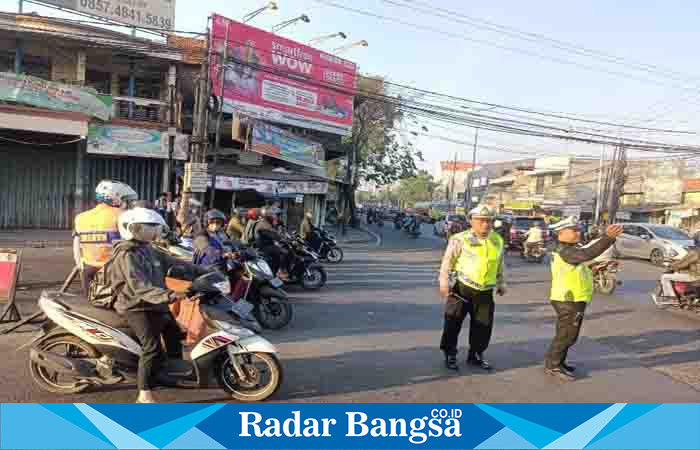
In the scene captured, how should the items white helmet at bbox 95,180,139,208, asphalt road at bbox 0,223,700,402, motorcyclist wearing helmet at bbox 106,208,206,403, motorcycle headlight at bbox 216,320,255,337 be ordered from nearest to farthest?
motorcyclist wearing helmet at bbox 106,208,206,403 → motorcycle headlight at bbox 216,320,255,337 → asphalt road at bbox 0,223,700,402 → white helmet at bbox 95,180,139,208

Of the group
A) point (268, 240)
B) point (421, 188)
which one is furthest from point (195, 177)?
point (421, 188)

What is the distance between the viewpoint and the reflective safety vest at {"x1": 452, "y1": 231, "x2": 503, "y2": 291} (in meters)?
4.75

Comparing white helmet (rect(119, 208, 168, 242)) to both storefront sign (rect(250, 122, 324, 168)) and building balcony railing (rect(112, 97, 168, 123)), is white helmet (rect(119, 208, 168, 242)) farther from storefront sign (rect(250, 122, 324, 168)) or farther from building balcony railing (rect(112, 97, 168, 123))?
building balcony railing (rect(112, 97, 168, 123))

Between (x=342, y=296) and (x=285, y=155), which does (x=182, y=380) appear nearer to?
(x=342, y=296)

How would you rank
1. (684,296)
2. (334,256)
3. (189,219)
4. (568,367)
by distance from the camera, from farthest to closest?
(334,256) < (189,219) < (684,296) < (568,367)

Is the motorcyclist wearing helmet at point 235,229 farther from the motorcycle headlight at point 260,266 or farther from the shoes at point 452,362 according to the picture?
the shoes at point 452,362

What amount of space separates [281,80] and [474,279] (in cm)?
1588

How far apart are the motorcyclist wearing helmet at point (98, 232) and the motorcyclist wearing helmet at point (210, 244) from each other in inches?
37.8

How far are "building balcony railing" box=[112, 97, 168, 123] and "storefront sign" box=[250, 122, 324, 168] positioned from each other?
3.01 m

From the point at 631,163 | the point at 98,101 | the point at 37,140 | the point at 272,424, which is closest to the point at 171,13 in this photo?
the point at 98,101

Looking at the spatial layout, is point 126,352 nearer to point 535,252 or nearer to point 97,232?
point 97,232

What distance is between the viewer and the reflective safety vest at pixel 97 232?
5.16 meters

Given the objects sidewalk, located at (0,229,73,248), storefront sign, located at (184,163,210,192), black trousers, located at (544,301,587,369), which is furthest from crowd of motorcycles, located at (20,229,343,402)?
sidewalk, located at (0,229,73,248)

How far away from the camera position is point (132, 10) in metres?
16.7
